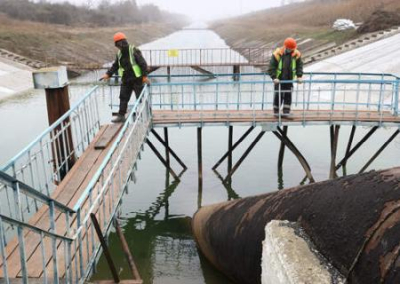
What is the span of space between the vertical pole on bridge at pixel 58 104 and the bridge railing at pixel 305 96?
2.33 metres

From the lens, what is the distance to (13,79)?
28.3 meters

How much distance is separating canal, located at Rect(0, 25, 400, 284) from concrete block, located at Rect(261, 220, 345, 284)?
3595 millimetres

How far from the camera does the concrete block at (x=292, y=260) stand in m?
3.25

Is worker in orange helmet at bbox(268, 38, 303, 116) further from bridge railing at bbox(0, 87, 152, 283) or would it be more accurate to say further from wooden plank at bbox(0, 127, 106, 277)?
wooden plank at bbox(0, 127, 106, 277)

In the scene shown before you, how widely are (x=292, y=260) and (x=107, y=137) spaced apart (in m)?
5.46

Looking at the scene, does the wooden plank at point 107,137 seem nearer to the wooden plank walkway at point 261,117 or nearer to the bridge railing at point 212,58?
the wooden plank walkway at point 261,117

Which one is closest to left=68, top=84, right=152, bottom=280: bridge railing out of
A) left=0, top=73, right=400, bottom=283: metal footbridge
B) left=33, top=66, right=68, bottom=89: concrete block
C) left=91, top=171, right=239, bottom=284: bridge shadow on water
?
left=0, top=73, right=400, bottom=283: metal footbridge

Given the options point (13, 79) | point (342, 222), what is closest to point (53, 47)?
point (13, 79)

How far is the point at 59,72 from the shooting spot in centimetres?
735

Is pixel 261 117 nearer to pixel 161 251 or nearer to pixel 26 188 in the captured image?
pixel 161 251

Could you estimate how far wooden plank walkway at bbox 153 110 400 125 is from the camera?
9.64 meters

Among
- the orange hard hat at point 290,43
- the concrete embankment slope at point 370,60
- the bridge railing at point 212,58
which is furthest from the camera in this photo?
the bridge railing at point 212,58

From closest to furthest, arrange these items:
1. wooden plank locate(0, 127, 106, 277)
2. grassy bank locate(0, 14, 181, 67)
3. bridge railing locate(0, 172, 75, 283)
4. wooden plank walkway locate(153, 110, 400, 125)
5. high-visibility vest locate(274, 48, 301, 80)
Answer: bridge railing locate(0, 172, 75, 283)
wooden plank locate(0, 127, 106, 277)
high-visibility vest locate(274, 48, 301, 80)
wooden plank walkway locate(153, 110, 400, 125)
grassy bank locate(0, 14, 181, 67)

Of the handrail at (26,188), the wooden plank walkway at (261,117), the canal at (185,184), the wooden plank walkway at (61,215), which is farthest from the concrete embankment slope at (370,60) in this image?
the handrail at (26,188)
